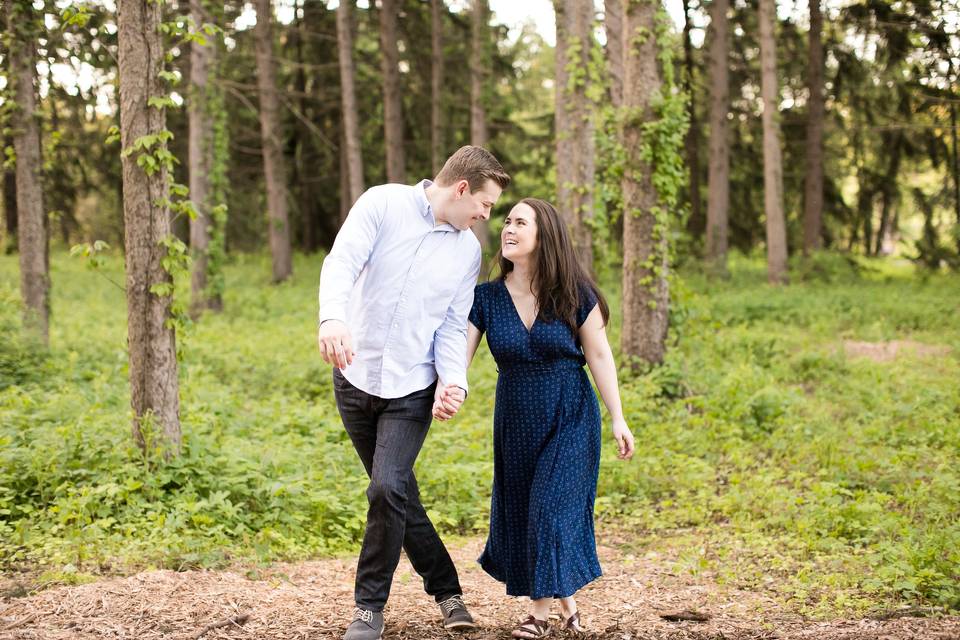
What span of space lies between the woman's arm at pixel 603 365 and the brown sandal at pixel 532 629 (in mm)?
905

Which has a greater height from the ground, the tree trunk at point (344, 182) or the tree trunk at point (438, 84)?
the tree trunk at point (438, 84)

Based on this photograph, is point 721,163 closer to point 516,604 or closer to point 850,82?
point 850,82

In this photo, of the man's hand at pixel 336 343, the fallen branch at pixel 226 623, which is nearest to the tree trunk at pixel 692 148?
the fallen branch at pixel 226 623

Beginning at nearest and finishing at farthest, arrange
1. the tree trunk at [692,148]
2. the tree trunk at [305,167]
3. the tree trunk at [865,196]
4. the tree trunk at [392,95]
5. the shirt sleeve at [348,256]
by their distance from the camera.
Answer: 1. the shirt sleeve at [348,256]
2. the tree trunk at [392,95]
3. the tree trunk at [692,148]
4. the tree trunk at [865,196]
5. the tree trunk at [305,167]

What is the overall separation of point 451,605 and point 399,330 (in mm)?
1449

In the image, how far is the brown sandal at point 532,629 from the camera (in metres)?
4.35

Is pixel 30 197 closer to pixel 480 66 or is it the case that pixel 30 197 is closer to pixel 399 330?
pixel 399 330

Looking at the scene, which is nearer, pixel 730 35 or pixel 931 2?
pixel 931 2

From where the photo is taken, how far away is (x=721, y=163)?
21.0 meters

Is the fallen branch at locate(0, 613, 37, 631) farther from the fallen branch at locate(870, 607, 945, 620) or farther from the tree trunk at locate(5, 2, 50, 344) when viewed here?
the tree trunk at locate(5, 2, 50, 344)

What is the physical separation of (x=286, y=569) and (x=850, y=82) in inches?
939

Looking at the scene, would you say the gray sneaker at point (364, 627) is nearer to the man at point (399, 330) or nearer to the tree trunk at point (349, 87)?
the man at point (399, 330)

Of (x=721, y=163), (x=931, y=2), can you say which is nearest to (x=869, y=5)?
(x=721, y=163)

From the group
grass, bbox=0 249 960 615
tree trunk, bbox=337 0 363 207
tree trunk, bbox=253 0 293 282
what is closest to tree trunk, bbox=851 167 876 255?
tree trunk, bbox=337 0 363 207
